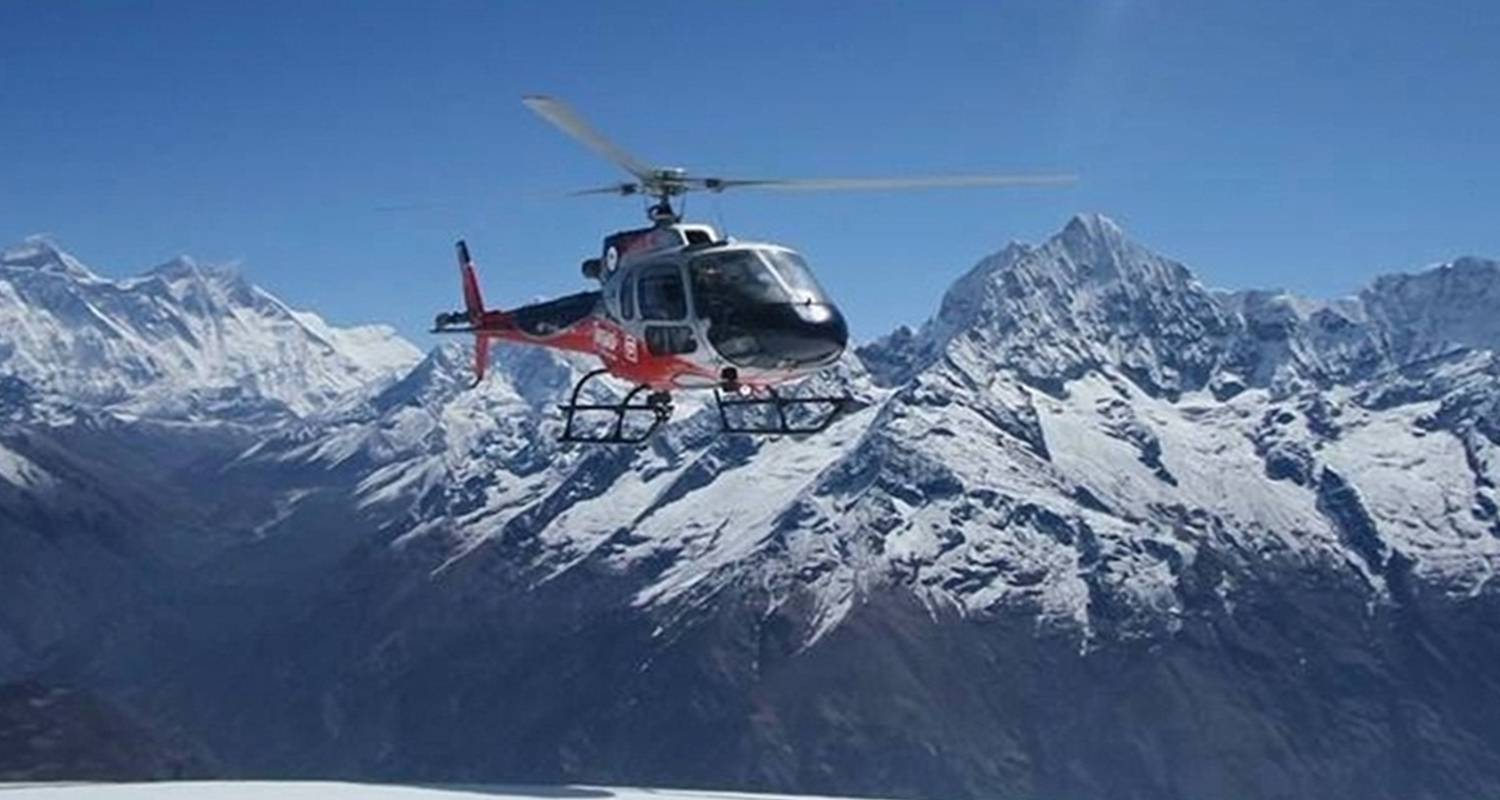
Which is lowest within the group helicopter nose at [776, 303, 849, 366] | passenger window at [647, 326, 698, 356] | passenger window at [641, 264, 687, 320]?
helicopter nose at [776, 303, 849, 366]

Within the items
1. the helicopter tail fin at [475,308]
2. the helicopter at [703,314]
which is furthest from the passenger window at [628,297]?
the helicopter tail fin at [475,308]

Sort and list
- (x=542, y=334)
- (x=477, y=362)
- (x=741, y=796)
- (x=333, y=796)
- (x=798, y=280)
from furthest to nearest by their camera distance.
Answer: (x=477, y=362)
(x=542, y=334)
(x=798, y=280)
(x=741, y=796)
(x=333, y=796)

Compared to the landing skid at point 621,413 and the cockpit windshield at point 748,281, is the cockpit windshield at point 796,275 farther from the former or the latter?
the landing skid at point 621,413

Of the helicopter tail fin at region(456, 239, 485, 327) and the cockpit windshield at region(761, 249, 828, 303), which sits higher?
the helicopter tail fin at region(456, 239, 485, 327)

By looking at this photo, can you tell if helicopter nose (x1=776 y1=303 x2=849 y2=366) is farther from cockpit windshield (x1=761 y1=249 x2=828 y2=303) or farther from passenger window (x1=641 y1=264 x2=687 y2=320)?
passenger window (x1=641 y1=264 x2=687 y2=320)

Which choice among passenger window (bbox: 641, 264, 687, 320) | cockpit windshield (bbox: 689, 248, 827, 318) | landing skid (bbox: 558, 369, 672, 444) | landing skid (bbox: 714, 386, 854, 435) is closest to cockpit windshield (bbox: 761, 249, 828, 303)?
cockpit windshield (bbox: 689, 248, 827, 318)

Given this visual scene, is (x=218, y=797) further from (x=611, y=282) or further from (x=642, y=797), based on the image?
(x=611, y=282)

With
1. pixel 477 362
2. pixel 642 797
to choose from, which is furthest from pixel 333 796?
pixel 477 362
